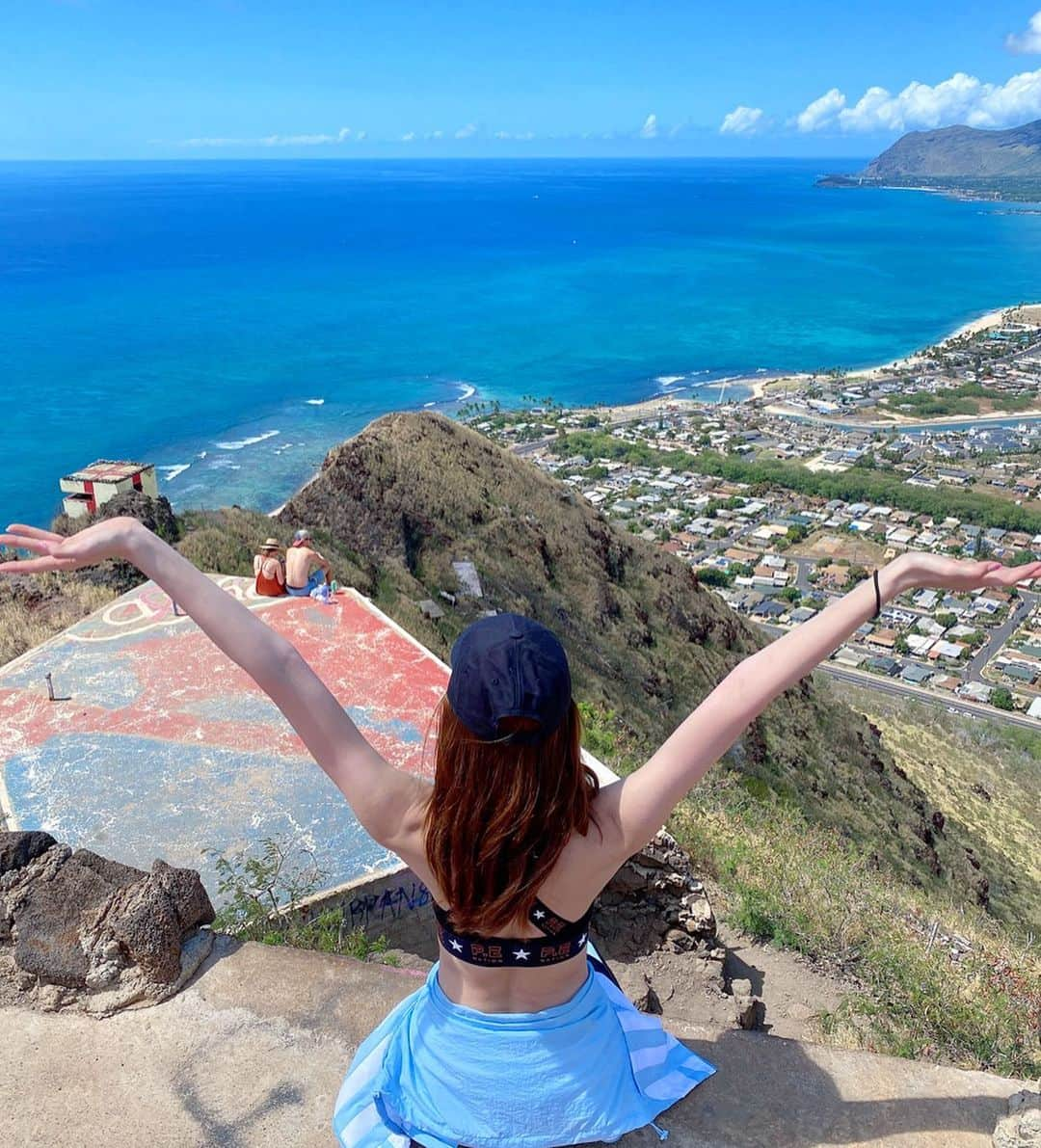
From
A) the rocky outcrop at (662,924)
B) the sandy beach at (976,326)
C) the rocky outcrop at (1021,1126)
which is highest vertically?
the rocky outcrop at (1021,1126)

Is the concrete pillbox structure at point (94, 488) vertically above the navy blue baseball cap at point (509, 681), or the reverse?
the navy blue baseball cap at point (509, 681)

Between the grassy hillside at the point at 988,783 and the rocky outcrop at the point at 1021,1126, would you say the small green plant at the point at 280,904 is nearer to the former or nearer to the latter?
the rocky outcrop at the point at 1021,1126

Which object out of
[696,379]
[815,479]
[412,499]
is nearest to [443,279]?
[696,379]

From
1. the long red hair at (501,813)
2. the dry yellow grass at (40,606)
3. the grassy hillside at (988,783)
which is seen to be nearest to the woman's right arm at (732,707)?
the long red hair at (501,813)

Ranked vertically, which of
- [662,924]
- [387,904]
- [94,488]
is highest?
[387,904]

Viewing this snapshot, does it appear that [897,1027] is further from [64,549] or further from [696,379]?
[696,379]

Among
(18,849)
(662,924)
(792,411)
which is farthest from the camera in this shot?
(792,411)

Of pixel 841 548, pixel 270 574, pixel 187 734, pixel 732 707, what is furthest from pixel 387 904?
pixel 841 548

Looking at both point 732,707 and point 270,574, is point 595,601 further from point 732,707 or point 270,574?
point 732,707

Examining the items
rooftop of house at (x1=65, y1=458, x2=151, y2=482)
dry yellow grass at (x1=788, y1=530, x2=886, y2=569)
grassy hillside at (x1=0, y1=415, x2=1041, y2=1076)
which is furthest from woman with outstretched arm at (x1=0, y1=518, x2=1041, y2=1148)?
dry yellow grass at (x1=788, y1=530, x2=886, y2=569)
